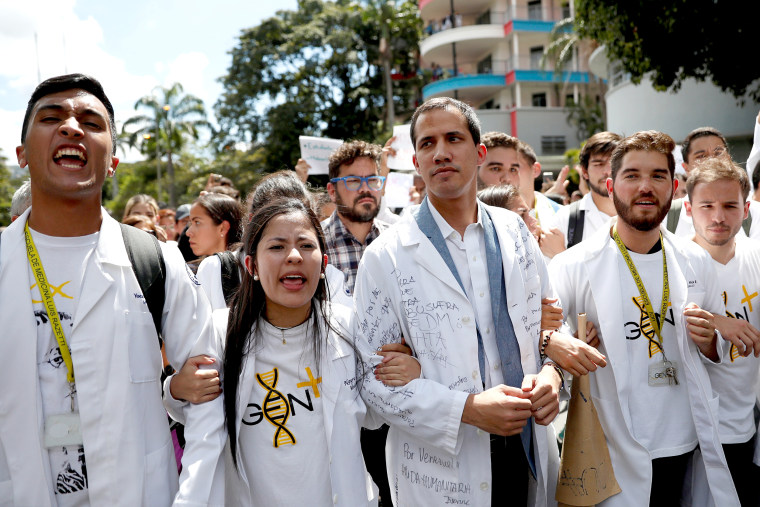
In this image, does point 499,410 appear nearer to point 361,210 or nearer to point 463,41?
point 361,210

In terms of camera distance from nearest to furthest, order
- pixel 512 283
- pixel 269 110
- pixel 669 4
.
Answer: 1. pixel 512 283
2. pixel 669 4
3. pixel 269 110

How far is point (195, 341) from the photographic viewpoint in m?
2.18

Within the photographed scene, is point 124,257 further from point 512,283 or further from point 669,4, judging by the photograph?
point 669,4

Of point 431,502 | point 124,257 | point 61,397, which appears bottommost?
point 431,502

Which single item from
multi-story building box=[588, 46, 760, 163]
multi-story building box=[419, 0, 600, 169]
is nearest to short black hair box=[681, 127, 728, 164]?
multi-story building box=[588, 46, 760, 163]

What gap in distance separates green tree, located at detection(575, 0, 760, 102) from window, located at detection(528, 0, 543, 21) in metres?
20.5

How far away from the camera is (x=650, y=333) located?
271 cm

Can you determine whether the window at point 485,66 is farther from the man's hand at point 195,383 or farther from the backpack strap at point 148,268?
the man's hand at point 195,383

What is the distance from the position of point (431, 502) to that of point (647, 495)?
3.42 ft

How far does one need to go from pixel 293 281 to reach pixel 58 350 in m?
0.91

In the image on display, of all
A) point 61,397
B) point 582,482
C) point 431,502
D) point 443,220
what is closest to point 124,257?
point 61,397

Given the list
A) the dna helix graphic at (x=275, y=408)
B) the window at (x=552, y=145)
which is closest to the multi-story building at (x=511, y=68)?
the window at (x=552, y=145)

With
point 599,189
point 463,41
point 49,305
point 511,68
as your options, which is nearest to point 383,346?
point 49,305

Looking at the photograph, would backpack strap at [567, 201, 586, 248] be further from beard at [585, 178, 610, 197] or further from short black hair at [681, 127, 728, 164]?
short black hair at [681, 127, 728, 164]
